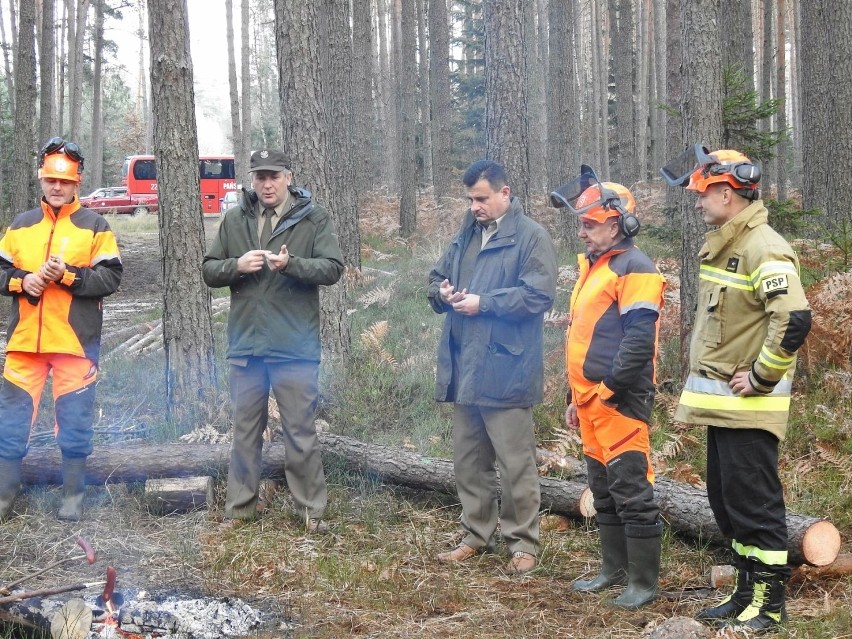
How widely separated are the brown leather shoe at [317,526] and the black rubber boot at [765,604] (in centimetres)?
288

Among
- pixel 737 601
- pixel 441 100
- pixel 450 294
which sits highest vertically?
pixel 441 100

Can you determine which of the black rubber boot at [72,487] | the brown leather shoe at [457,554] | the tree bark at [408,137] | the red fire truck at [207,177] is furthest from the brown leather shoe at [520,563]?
the red fire truck at [207,177]

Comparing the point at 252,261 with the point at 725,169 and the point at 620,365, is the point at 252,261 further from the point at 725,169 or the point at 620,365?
the point at 725,169

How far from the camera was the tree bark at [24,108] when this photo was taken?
16297 mm

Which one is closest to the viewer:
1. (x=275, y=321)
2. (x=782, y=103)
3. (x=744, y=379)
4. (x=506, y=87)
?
(x=744, y=379)

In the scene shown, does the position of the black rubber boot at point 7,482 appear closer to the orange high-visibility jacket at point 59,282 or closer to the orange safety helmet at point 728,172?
the orange high-visibility jacket at point 59,282

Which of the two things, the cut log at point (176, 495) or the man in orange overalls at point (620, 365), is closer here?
the man in orange overalls at point (620, 365)

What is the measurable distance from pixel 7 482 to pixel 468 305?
3.67 meters

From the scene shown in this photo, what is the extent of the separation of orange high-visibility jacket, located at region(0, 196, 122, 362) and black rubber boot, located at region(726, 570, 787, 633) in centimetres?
472

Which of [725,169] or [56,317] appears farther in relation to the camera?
[56,317]

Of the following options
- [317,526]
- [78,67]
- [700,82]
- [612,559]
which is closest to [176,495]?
[317,526]

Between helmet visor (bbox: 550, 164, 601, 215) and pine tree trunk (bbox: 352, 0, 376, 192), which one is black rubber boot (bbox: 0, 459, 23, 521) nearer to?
helmet visor (bbox: 550, 164, 601, 215)

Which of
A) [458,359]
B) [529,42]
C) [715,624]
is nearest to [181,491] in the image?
[458,359]

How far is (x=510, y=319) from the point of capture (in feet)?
17.8
